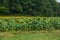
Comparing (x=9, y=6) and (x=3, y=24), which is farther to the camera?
(x=9, y=6)

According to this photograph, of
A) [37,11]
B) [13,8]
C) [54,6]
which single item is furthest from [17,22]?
[54,6]

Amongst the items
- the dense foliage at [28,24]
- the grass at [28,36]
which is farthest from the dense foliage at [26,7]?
the grass at [28,36]

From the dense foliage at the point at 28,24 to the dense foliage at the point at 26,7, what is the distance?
9.98 meters

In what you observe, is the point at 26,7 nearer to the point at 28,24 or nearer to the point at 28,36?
the point at 28,24

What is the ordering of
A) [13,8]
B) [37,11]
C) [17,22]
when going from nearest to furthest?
[17,22]
[13,8]
[37,11]

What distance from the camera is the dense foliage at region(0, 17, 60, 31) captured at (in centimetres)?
1028

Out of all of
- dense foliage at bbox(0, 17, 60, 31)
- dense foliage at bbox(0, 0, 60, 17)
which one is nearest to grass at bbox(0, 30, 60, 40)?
dense foliage at bbox(0, 17, 60, 31)

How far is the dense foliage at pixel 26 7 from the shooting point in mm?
21719

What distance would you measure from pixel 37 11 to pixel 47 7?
104 inches

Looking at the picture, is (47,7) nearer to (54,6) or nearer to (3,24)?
(54,6)

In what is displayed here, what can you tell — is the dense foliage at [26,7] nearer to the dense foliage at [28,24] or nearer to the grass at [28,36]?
the dense foliage at [28,24]

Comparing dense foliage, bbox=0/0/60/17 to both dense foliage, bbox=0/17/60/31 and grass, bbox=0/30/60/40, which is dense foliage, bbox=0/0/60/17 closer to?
dense foliage, bbox=0/17/60/31

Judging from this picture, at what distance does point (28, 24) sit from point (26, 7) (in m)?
13.1

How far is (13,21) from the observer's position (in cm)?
1089
